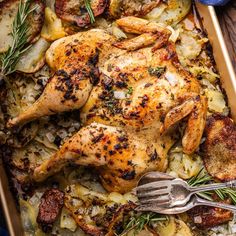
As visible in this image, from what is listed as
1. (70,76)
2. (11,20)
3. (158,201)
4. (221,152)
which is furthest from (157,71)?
(11,20)

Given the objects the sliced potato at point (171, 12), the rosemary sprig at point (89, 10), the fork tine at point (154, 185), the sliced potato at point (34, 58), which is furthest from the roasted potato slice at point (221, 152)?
the sliced potato at point (34, 58)

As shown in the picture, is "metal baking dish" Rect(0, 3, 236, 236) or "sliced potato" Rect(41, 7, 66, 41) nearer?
"metal baking dish" Rect(0, 3, 236, 236)

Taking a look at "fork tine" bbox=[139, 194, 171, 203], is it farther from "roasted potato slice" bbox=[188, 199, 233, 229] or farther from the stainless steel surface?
"roasted potato slice" bbox=[188, 199, 233, 229]

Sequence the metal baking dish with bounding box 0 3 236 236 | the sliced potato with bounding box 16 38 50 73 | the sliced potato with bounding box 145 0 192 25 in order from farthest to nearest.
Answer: the sliced potato with bounding box 145 0 192 25 → the sliced potato with bounding box 16 38 50 73 → the metal baking dish with bounding box 0 3 236 236

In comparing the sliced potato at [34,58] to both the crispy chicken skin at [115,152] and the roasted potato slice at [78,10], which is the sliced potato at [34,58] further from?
the crispy chicken skin at [115,152]

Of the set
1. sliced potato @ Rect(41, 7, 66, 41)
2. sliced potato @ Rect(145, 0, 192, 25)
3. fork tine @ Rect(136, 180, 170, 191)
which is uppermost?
sliced potato @ Rect(41, 7, 66, 41)

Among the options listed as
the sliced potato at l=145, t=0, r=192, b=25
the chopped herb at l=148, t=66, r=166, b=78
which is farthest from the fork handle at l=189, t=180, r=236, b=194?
the sliced potato at l=145, t=0, r=192, b=25
